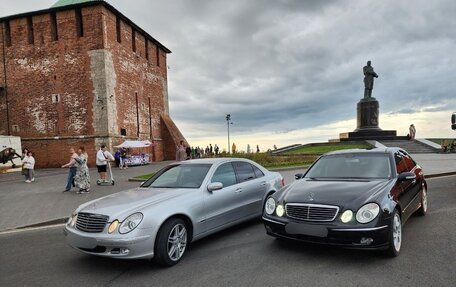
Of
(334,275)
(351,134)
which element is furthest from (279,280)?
(351,134)

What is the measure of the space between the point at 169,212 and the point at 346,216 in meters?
2.29

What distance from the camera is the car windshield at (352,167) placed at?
5.46 m

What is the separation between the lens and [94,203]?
514 centimetres

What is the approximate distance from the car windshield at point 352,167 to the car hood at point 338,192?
1.06 feet

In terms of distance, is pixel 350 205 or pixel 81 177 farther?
pixel 81 177

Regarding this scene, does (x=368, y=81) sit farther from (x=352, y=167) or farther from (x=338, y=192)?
(x=338, y=192)

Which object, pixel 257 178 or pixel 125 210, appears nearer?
pixel 125 210

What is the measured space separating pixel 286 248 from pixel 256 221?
1.92 metres

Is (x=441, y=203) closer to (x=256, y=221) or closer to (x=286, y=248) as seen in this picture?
(x=256, y=221)

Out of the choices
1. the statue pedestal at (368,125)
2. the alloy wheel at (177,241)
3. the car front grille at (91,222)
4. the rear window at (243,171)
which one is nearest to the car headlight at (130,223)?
the car front grille at (91,222)

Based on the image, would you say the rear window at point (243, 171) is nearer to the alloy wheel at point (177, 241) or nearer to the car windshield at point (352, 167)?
the car windshield at point (352, 167)

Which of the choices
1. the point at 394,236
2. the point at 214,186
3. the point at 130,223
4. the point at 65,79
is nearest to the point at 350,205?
the point at 394,236

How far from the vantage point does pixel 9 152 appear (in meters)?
26.0

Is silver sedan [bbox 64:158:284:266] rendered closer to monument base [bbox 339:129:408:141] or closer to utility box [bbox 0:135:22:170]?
utility box [bbox 0:135:22:170]
